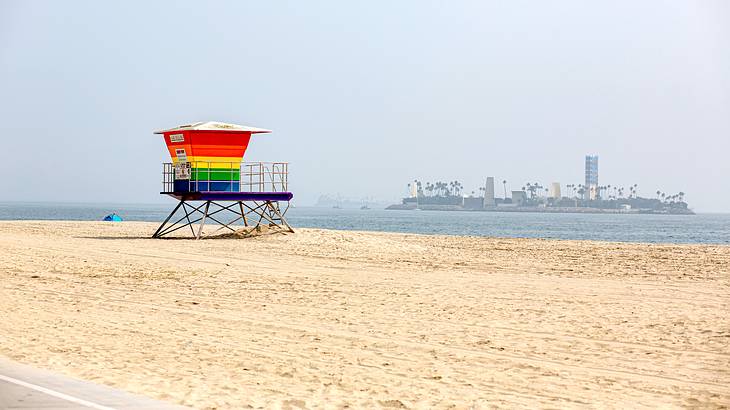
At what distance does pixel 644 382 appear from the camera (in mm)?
8242

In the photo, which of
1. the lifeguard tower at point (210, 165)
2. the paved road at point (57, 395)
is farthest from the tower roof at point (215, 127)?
the paved road at point (57, 395)

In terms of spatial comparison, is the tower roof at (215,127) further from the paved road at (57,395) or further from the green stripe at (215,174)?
the paved road at (57,395)

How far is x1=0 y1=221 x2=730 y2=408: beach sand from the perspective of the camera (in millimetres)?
7875

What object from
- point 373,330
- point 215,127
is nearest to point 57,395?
point 373,330

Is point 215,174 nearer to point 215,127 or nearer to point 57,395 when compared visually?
point 215,127

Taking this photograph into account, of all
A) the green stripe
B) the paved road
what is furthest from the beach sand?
the green stripe

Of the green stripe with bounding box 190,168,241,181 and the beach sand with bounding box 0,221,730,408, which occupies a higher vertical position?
the green stripe with bounding box 190,168,241,181

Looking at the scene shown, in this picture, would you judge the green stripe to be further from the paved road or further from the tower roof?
the paved road

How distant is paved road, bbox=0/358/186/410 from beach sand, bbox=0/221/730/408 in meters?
0.27

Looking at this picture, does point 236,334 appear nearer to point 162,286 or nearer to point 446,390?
point 446,390

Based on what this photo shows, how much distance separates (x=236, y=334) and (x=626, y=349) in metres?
4.84

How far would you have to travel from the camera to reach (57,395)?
7195mm

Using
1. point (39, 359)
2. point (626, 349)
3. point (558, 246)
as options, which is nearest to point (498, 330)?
point (626, 349)

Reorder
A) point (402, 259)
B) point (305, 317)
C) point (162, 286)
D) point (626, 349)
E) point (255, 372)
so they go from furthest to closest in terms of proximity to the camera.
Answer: point (402, 259)
point (162, 286)
point (305, 317)
point (626, 349)
point (255, 372)
